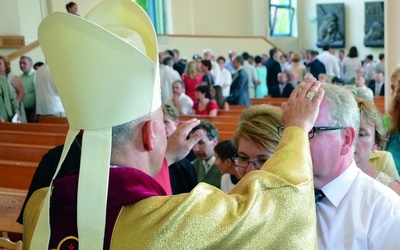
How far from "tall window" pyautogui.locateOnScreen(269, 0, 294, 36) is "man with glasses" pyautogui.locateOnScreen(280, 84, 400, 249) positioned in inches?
766

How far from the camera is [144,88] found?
5.43 ft

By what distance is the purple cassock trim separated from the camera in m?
1.58

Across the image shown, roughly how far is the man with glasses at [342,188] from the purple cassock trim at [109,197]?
67cm

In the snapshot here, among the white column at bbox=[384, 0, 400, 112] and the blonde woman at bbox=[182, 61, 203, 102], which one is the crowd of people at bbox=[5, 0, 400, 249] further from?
the blonde woman at bbox=[182, 61, 203, 102]

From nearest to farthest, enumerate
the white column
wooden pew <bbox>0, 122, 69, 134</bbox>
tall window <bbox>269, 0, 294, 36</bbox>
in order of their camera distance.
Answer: the white column, wooden pew <bbox>0, 122, 69, 134</bbox>, tall window <bbox>269, 0, 294, 36</bbox>

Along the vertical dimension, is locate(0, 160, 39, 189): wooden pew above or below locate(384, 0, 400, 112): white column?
below

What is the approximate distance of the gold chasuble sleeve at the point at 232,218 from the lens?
1.54 m

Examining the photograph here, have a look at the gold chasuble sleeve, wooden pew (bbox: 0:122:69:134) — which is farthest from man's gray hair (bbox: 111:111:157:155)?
wooden pew (bbox: 0:122:69:134)

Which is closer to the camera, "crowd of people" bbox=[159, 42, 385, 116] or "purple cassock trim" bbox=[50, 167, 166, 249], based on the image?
"purple cassock trim" bbox=[50, 167, 166, 249]

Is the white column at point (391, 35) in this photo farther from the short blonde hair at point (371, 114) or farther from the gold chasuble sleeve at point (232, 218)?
the gold chasuble sleeve at point (232, 218)

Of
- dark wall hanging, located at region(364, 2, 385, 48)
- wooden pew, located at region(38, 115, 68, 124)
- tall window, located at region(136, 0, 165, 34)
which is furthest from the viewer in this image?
dark wall hanging, located at region(364, 2, 385, 48)

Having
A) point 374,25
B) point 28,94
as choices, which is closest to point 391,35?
point 28,94

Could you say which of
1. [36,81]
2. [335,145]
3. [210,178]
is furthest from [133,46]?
[36,81]

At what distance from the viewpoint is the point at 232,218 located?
5.10 ft
